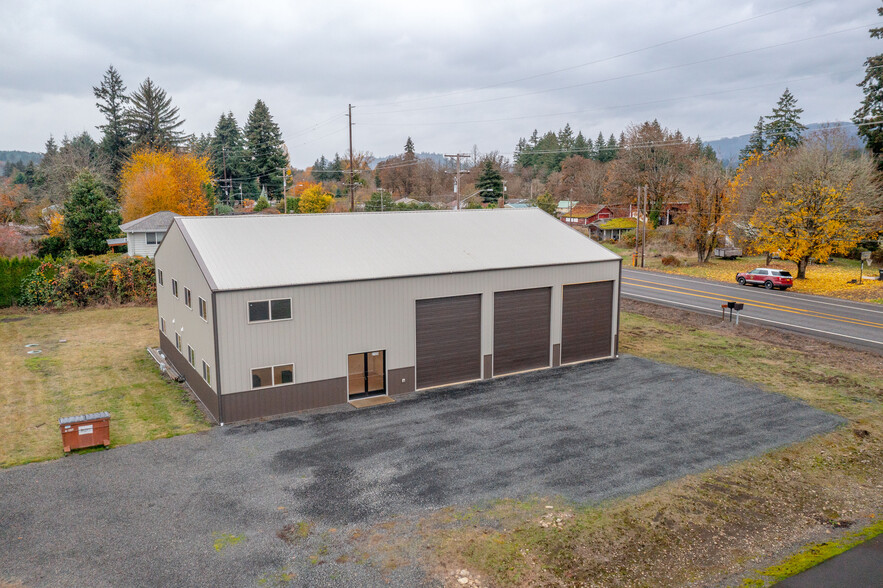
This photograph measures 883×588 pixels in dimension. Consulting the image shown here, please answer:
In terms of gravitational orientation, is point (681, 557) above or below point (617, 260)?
below

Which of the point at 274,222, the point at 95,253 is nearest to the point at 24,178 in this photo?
the point at 95,253

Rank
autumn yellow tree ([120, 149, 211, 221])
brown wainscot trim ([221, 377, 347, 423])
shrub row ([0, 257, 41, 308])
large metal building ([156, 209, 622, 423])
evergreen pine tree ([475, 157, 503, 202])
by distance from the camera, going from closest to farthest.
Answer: brown wainscot trim ([221, 377, 347, 423]), large metal building ([156, 209, 622, 423]), shrub row ([0, 257, 41, 308]), autumn yellow tree ([120, 149, 211, 221]), evergreen pine tree ([475, 157, 503, 202])

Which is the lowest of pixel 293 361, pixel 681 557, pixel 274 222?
pixel 681 557

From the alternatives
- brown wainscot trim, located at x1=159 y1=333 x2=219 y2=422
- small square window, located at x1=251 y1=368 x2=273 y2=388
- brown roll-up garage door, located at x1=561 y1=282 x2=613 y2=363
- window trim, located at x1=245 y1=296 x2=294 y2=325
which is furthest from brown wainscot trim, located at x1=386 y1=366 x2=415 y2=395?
brown roll-up garage door, located at x1=561 y1=282 x2=613 y2=363

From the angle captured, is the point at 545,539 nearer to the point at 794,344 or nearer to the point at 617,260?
the point at 617,260

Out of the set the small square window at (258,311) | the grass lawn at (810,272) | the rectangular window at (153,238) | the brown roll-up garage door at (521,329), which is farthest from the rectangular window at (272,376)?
the grass lawn at (810,272)

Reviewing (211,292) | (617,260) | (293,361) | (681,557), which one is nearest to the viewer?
(681,557)

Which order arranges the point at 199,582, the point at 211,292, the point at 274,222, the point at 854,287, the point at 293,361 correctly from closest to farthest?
the point at 199,582 < the point at 211,292 < the point at 293,361 < the point at 274,222 < the point at 854,287

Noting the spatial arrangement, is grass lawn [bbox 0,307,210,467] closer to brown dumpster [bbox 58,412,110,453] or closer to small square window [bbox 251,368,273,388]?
brown dumpster [bbox 58,412,110,453]
